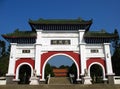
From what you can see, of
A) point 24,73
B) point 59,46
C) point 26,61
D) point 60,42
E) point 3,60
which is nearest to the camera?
point 26,61

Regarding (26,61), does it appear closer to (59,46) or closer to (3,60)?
(59,46)

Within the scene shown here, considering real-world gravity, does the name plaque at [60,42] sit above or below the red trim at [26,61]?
above

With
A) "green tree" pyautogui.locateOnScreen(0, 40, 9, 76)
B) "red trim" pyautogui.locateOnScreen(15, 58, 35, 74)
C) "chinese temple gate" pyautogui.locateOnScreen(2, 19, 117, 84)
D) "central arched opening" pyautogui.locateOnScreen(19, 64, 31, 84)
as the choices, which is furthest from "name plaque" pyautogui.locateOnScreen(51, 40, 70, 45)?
"green tree" pyautogui.locateOnScreen(0, 40, 9, 76)

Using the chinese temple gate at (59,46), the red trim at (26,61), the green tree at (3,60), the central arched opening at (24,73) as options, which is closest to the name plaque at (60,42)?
the chinese temple gate at (59,46)

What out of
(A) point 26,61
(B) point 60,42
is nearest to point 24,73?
(A) point 26,61

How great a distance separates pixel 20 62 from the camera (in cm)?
2348

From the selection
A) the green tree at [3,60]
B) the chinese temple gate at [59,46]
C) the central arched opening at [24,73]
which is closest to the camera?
the chinese temple gate at [59,46]

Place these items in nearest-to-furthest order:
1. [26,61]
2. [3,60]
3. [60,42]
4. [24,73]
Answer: [26,61], [60,42], [24,73], [3,60]

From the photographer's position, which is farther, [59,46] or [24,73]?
[24,73]

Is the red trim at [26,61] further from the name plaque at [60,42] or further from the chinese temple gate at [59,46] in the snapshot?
the name plaque at [60,42]

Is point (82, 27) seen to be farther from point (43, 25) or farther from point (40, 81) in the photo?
point (40, 81)

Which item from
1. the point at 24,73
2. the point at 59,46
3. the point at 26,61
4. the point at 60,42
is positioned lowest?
the point at 24,73

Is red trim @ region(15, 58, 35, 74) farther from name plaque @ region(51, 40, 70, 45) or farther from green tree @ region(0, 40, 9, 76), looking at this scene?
green tree @ region(0, 40, 9, 76)

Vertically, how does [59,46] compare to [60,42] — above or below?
below
